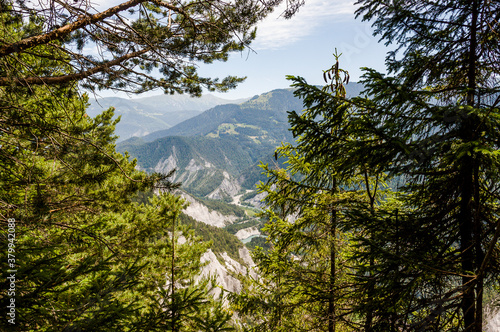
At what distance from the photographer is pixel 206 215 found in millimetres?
176250

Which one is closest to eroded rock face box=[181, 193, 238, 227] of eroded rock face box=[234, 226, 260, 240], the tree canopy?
eroded rock face box=[234, 226, 260, 240]

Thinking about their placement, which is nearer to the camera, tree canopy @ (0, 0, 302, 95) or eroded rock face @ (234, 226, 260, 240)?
tree canopy @ (0, 0, 302, 95)

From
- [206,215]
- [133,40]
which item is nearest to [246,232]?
[206,215]

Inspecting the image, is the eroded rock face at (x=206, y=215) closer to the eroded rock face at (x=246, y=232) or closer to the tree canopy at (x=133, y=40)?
the eroded rock face at (x=246, y=232)

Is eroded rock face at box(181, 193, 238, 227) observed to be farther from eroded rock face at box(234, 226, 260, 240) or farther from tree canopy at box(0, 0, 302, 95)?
tree canopy at box(0, 0, 302, 95)

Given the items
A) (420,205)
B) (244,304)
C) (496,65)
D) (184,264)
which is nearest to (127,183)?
(184,264)

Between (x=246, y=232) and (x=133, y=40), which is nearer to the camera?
(x=133, y=40)

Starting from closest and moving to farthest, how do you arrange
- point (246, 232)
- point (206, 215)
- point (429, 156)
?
point (429, 156) → point (246, 232) → point (206, 215)

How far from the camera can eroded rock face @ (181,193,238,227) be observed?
548 ft

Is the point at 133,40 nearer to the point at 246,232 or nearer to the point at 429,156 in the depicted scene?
the point at 429,156

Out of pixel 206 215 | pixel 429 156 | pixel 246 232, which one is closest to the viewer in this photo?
pixel 429 156

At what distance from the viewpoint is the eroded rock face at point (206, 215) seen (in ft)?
548

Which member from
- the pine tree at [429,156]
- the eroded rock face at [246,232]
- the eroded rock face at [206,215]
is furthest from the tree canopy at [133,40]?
the eroded rock face at [206,215]

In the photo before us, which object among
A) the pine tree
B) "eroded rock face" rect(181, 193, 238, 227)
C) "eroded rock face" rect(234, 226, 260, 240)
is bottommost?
the pine tree
